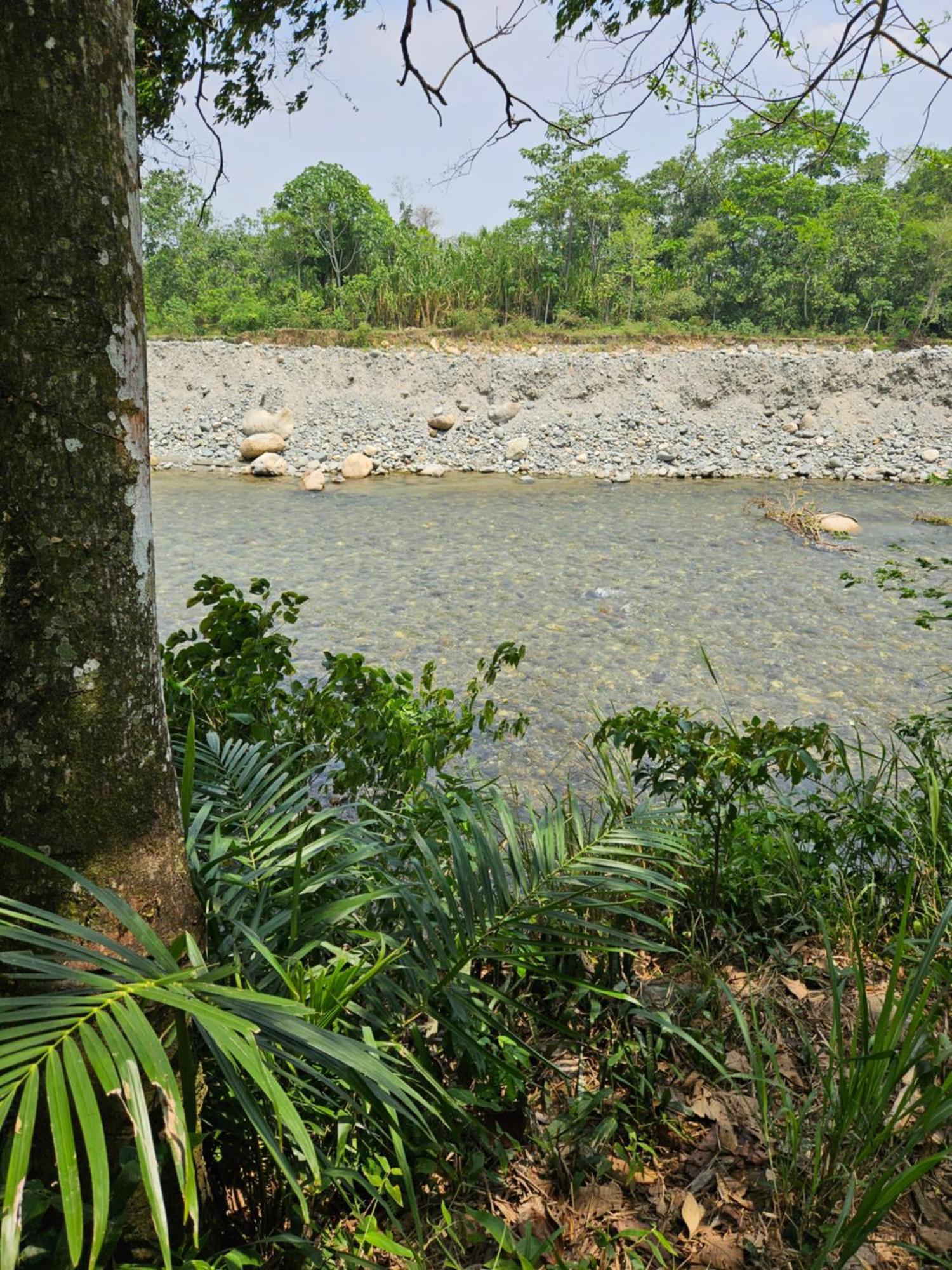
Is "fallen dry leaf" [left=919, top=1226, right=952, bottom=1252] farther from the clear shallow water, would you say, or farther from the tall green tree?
the tall green tree

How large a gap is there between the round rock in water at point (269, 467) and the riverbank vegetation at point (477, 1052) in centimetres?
1187

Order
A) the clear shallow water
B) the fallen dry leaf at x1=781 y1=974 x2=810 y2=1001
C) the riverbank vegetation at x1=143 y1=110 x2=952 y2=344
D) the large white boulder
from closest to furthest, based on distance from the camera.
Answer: the fallen dry leaf at x1=781 y1=974 x2=810 y2=1001
the clear shallow water
the large white boulder
the riverbank vegetation at x1=143 y1=110 x2=952 y2=344

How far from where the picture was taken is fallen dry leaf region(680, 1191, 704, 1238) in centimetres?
134

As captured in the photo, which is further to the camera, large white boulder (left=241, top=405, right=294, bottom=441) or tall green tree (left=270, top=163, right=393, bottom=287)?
tall green tree (left=270, top=163, right=393, bottom=287)

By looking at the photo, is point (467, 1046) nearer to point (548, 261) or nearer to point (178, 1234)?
point (178, 1234)

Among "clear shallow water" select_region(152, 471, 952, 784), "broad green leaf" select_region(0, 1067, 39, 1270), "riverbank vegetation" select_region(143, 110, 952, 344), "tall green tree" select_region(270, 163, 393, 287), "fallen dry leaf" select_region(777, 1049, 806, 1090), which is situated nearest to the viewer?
"broad green leaf" select_region(0, 1067, 39, 1270)

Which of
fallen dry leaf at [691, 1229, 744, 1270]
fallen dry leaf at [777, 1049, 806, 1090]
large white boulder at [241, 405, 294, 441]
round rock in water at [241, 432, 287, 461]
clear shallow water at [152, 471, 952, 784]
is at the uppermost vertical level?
large white boulder at [241, 405, 294, 441]

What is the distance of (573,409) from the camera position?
1647 centimetres

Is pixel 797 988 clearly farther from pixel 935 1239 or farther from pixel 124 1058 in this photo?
pixel 124 1058

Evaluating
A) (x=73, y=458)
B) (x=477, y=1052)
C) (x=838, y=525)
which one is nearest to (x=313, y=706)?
(x=477, y=1052)

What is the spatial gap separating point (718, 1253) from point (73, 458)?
1.55 metres

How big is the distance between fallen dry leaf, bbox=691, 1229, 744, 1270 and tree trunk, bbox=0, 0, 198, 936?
1005mm

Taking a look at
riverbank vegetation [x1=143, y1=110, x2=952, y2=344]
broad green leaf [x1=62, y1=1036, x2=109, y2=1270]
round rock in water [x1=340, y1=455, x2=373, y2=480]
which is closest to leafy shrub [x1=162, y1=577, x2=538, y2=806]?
broad green leaf [x1=62, y1=1036, x2=109, y2=1270]

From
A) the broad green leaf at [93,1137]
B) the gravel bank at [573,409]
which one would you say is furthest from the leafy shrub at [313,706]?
the gravel bank at [573,409]
